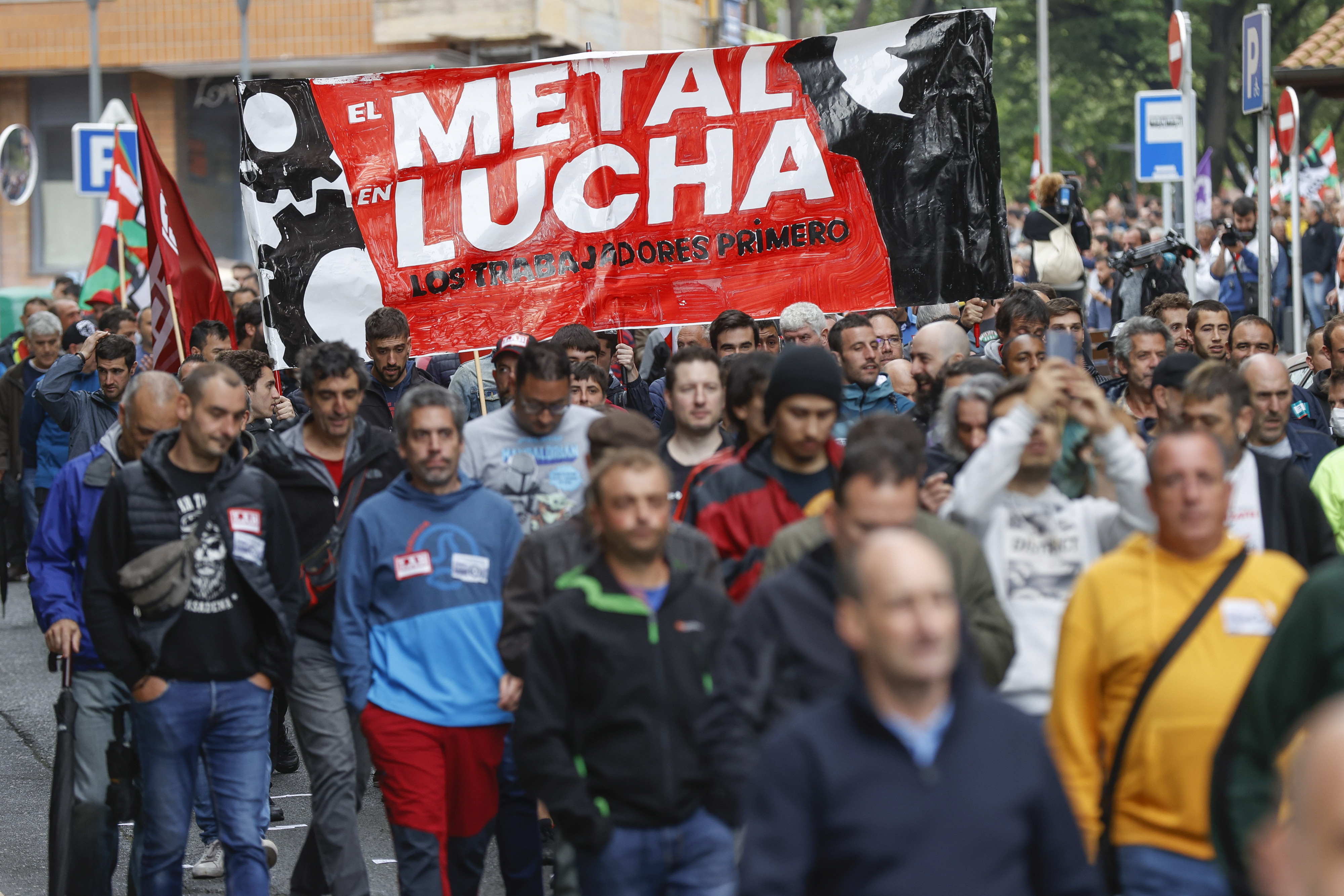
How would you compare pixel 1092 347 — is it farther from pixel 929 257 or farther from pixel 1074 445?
pixel 1074 445

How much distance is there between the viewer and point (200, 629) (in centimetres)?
598

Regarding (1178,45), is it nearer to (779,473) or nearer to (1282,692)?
(779,473)

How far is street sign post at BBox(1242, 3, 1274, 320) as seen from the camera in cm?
1290

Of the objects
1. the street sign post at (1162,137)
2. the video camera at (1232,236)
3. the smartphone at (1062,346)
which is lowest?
the smartphone at (1062,346)

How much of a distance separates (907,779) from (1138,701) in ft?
3.88

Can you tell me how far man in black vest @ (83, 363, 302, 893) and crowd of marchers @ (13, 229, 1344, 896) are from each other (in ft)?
0.04

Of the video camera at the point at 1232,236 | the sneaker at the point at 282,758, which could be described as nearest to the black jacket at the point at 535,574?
the sneaker at the point at 282,758

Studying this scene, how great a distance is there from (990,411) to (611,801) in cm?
190

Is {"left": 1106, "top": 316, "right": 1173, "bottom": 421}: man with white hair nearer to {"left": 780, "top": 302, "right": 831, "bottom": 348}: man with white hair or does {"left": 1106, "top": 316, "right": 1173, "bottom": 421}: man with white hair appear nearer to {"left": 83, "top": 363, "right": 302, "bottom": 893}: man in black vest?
{"left": 780, "top": 302, "right": 831, "bottom": 348}: man with white hair

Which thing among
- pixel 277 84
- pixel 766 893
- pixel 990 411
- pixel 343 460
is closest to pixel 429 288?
pixel 277 84

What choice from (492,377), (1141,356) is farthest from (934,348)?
(492,377)

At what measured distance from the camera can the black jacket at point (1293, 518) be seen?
5.59 metres

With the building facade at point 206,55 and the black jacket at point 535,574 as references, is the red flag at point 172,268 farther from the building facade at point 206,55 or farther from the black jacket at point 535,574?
the building facade at point 206,55

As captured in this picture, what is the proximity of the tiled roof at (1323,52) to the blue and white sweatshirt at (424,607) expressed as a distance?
12200 mm
